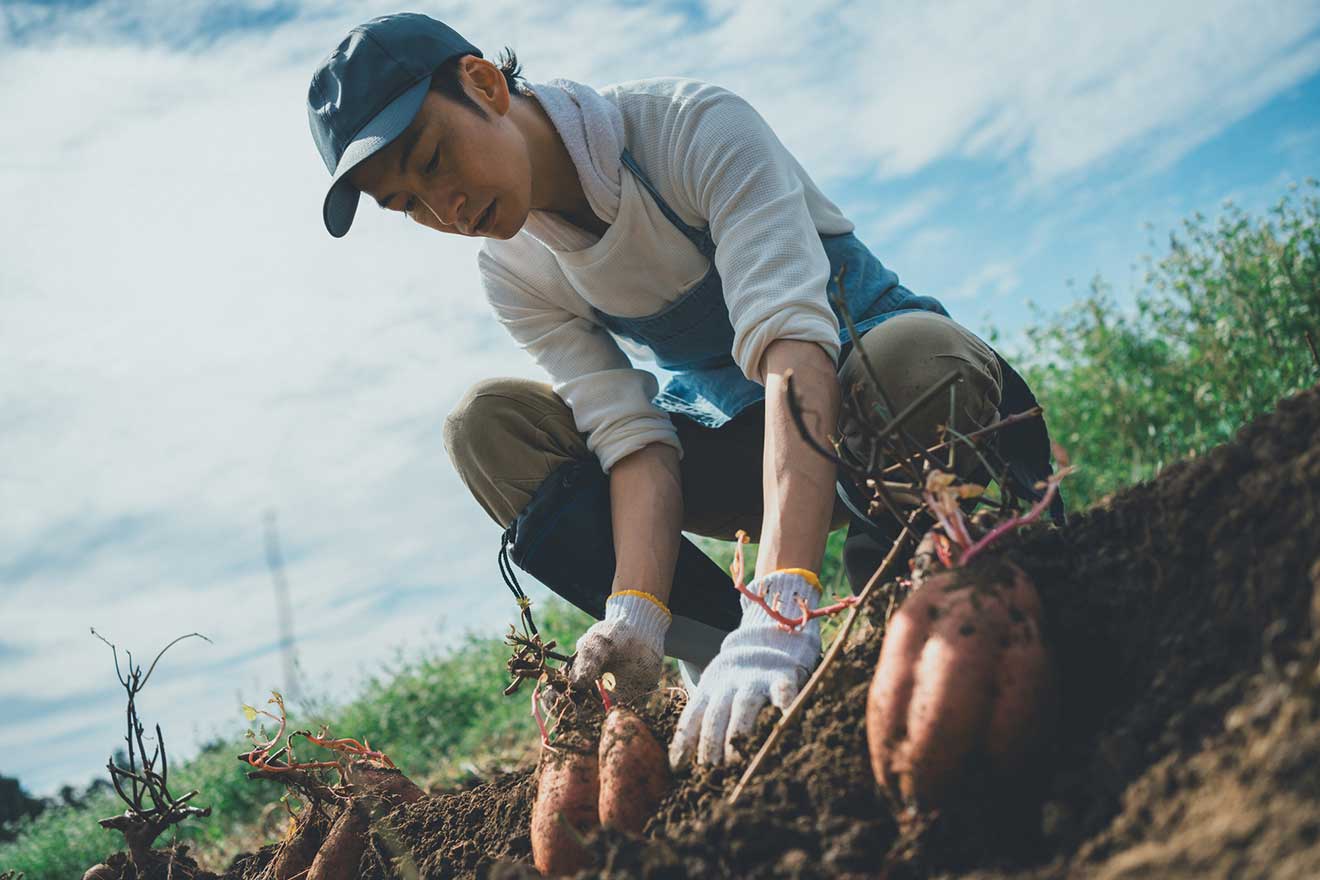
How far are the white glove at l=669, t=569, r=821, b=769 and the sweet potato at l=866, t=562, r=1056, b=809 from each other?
0.35 meters

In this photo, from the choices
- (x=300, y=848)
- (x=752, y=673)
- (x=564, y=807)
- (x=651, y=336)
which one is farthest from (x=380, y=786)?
(x=651, y=336)

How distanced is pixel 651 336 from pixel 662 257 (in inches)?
13.4

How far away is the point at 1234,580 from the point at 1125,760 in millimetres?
278

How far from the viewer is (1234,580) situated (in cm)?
130

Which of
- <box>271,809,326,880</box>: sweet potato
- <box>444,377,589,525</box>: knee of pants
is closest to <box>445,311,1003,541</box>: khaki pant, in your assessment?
<box>444,377,589,525</box>: knee of pants

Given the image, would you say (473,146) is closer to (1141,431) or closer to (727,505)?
(727,505)

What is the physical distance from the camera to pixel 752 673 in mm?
1773

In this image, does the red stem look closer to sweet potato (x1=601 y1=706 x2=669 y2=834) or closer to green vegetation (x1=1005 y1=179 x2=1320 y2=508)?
sweet potato (x1=601 y1=706 x2=669 y2=834)

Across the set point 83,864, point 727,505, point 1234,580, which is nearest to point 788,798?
point 1234,580

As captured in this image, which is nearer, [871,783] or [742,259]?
[871,783]

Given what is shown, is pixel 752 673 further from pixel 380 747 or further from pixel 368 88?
pixel 380 747

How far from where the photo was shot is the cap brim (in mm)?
2230

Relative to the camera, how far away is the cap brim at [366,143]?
2.23 m

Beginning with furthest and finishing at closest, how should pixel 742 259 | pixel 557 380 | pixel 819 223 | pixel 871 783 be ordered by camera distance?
pixel 557 380
pixel 819 223
pixel 742 259
pixel 871 783
